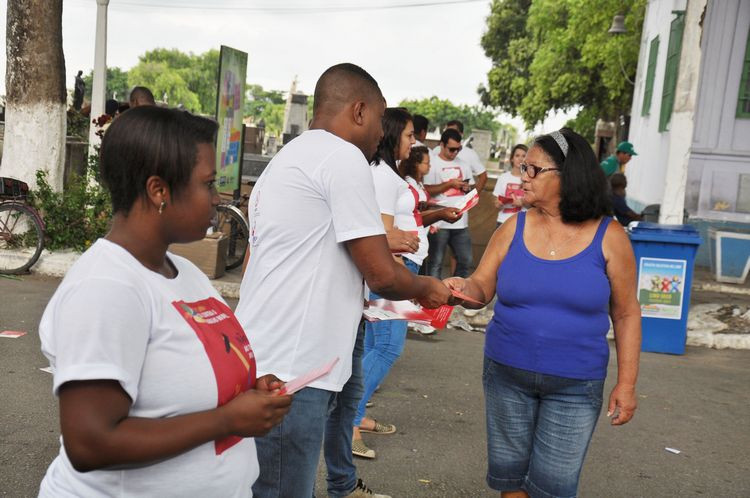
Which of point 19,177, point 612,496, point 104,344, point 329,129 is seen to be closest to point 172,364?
point 104,344

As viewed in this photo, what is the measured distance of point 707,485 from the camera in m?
4.85

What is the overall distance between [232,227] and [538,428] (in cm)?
760

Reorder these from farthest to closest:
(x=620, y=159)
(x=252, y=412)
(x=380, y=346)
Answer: (x=620, y=159) → (x=380, y=346) → (x=252, y=412)

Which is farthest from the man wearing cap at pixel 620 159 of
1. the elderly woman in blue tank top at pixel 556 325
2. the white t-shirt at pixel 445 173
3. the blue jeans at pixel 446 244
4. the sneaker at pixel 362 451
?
the elderly woman in blue tank top at pixel 556 325

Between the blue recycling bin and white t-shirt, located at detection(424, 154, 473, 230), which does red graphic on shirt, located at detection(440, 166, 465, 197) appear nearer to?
white t-shirt, located at detection(424, 154, 473, 230)

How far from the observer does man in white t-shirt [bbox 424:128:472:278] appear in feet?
28.0

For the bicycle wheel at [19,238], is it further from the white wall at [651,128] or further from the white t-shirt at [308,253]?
the white wall at [651,128]

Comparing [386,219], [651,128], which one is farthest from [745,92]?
[386,219]

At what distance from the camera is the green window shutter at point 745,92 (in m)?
12.5

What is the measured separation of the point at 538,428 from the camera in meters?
3.29

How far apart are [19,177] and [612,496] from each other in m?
7.62

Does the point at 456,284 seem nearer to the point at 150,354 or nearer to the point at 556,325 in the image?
the point at 556,325

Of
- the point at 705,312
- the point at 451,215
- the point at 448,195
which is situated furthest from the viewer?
the point at 705,312

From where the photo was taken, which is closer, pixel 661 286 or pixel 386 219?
pixel 386 219
